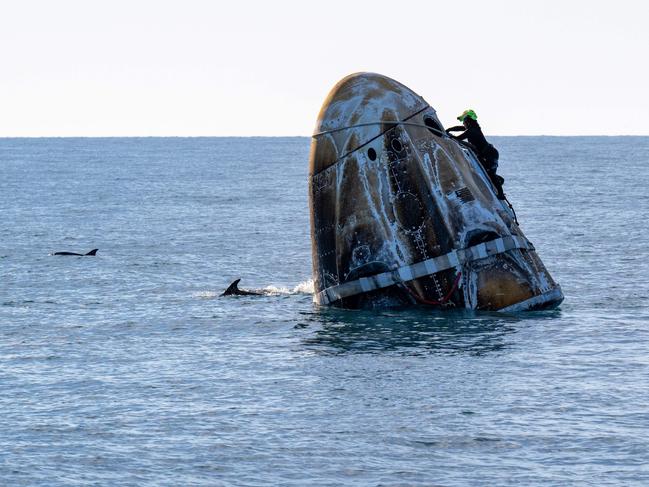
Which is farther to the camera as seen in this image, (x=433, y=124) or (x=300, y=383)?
(x=433, y=124)

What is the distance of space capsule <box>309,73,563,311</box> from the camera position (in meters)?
25.4

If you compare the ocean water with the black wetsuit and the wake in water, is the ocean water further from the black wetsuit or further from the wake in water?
the black wetsuit

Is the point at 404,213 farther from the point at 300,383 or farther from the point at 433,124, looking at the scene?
the point at 300,383

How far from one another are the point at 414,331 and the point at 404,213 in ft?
8.50

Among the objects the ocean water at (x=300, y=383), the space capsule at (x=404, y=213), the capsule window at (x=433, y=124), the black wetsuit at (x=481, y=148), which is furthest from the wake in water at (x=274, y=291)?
the capsule window at (x=433, y=124)

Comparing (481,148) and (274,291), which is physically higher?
(481,148)

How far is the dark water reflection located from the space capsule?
0.34 m

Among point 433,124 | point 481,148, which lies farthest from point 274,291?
point 433,124

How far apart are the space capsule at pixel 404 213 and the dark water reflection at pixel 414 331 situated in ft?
1.10

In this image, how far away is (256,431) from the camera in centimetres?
1775

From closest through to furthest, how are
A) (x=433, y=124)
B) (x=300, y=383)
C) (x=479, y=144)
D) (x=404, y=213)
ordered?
(x=300, y=383), (x=404, y=213), (x=433, y=124), (x=479, y=144)

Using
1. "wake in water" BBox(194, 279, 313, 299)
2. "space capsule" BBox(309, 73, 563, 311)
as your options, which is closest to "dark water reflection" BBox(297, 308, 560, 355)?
"space capsule" BBox(309, 73, 563, 311)

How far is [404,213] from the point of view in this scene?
83.6ft

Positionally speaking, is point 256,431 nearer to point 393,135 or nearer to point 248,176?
point 393,135
